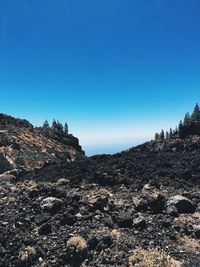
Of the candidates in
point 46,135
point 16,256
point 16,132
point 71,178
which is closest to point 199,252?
point 16,256

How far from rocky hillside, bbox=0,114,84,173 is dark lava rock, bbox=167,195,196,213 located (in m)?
30.0

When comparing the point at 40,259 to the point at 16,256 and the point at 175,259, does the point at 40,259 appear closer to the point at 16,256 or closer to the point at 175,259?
the point at 16,256

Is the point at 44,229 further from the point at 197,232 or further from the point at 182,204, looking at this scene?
the point at 182,204

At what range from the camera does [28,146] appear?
72.7 meters

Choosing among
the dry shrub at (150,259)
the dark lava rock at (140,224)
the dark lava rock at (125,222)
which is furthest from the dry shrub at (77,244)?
the dark lava rock at (140,224)

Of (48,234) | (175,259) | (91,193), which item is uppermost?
(91,193)

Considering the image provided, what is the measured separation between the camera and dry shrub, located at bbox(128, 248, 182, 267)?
1742cm

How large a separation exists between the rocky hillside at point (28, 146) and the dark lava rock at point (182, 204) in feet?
98.4

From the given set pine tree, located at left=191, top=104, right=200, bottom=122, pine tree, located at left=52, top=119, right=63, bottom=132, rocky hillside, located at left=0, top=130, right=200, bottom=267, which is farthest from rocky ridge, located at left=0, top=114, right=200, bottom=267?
pine tree, located at left=52, top=119, right=63, bottom=132

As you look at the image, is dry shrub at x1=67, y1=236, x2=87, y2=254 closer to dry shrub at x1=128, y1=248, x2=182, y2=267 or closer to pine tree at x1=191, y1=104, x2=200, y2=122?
dry shrub at x1=128, y1=248, x2=182, y2=267

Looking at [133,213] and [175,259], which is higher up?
[133,213]

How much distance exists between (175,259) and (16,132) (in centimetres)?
6602

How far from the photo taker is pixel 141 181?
31484 mm

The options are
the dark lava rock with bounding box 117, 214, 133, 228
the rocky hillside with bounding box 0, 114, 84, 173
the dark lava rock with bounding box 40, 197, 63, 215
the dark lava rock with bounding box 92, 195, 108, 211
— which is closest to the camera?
the dark lava rock with bounding box 117, 214, 133, 228
